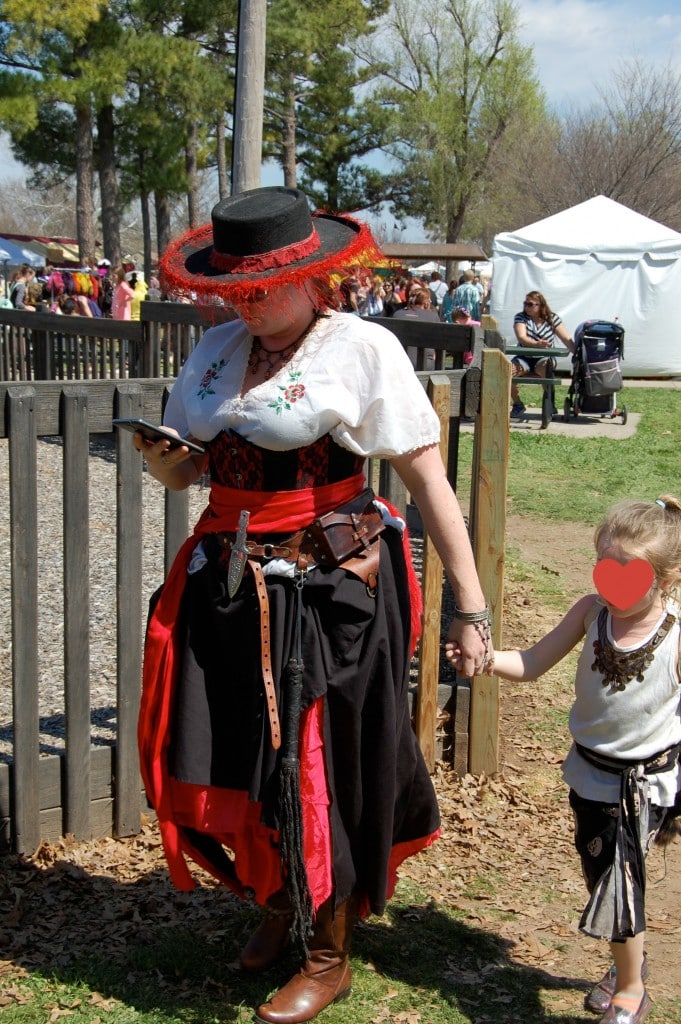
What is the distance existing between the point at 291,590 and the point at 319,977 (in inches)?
38.2

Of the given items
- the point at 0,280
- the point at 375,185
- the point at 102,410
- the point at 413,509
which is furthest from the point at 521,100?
the point at 102,410

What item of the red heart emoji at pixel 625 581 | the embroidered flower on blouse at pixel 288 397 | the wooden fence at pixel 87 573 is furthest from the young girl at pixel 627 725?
the wooden fence at pixel 87 573

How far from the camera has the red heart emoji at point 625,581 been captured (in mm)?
2359

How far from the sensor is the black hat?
229 centimetres

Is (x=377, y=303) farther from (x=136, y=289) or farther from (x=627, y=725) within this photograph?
(x=627, y=725)

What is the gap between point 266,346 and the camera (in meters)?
2.46

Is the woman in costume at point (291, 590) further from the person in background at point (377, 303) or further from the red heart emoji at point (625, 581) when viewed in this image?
the person in background at point (377, 303)

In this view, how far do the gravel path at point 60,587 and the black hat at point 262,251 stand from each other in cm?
204

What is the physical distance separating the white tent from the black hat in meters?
16.7

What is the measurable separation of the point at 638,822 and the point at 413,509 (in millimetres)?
4321

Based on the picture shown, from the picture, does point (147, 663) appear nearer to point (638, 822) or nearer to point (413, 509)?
point (638, 822)

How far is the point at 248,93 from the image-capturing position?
22.4 feet

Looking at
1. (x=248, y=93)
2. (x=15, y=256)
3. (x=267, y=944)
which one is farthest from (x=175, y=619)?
(x=15, y=256)

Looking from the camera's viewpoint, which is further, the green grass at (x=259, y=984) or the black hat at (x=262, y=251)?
the green grass at (x=259, y=984)
